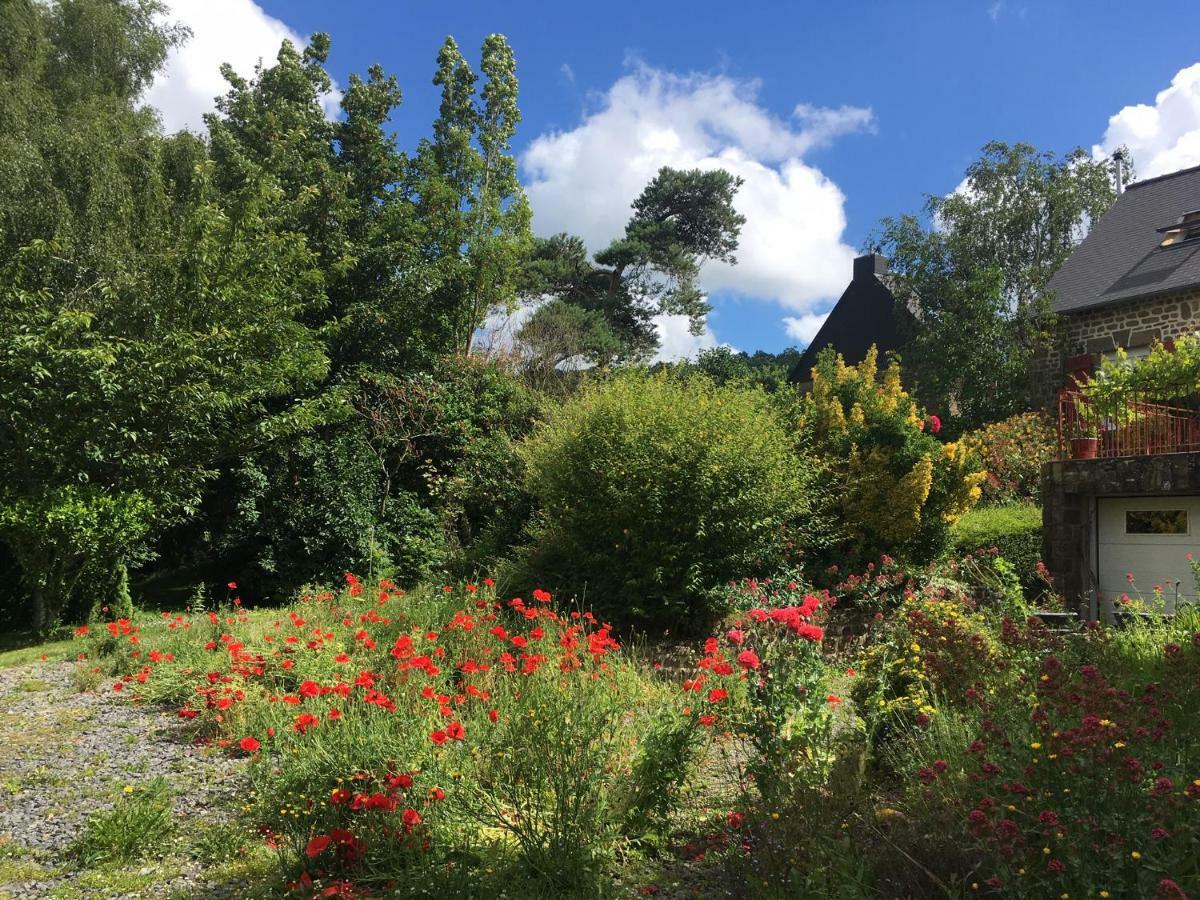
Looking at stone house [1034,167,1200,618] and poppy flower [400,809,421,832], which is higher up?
stone house [1034,167,1200,618]

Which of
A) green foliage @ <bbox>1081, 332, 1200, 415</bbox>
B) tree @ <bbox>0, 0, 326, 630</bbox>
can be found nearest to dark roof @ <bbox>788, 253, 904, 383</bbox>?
green foliage @ <bbox>1081, 332, 1200, 415</bbox>

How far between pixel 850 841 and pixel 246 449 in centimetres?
986

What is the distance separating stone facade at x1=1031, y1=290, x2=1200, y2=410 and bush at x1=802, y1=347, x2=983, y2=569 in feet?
23.3

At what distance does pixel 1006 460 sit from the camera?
40.4 feet

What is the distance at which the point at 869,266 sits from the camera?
2467 cm

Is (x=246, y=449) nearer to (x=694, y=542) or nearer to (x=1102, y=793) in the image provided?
(x=694, y=542)

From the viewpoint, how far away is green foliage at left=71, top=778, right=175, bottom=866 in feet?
10.8

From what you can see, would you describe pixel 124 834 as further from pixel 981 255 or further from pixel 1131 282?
pixel 981 255

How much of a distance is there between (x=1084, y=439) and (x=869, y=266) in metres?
16.7

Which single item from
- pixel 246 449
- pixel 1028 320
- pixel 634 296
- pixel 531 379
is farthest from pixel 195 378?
pixel 634 296

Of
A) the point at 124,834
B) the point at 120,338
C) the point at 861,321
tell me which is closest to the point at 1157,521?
the point at 124,834

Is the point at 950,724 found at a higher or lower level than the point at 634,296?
lower

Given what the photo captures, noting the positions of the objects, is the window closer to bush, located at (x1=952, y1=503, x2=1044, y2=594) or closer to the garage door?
the garage door

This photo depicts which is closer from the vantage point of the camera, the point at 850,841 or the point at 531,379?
the point at 850,841
